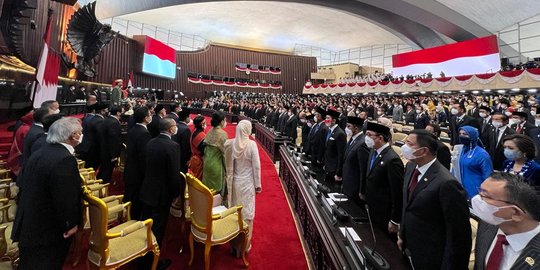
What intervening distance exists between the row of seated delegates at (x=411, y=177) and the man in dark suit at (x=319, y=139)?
0.12 m

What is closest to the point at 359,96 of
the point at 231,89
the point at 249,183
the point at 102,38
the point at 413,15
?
the point at 413,15

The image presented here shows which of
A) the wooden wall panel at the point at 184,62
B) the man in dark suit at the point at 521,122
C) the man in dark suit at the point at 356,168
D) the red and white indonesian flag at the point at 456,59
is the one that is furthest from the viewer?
the red and white indonesian flag at the point at 456,59

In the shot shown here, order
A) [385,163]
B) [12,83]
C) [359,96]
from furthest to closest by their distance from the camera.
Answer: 1. [359,96]
2. [12,83]
3. [385,163]

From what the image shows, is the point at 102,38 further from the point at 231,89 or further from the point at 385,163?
the point at 231,89

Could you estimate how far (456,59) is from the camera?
17.9 m

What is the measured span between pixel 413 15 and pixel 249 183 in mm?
23352

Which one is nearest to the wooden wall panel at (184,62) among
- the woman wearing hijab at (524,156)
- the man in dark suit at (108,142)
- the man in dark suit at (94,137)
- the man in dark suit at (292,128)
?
the man in dark suit at (94,137)

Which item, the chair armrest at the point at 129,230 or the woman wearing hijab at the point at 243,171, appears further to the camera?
the woman wearing hijab at the point at 243,171

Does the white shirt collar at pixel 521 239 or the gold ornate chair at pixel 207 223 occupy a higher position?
the white shirt collar at pixel 521 239

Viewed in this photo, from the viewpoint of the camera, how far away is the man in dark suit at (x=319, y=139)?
482 centimetres

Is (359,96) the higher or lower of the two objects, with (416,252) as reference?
higher

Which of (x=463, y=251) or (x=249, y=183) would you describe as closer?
(x=463, y=251)

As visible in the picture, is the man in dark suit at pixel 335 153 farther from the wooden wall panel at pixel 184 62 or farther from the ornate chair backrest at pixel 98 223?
the wooden wall panel at pixel 184 62

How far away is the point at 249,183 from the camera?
3170mm
